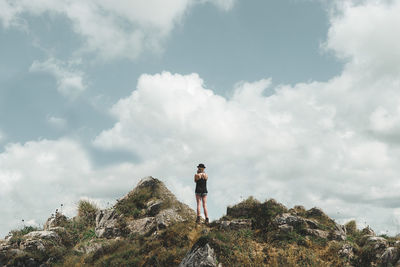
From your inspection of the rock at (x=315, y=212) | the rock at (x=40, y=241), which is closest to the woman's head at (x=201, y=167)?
the rock at (x=315, y=212)

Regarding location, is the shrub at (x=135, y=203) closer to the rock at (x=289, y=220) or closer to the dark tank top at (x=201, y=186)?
the dark tank top at (x=201, y=186)

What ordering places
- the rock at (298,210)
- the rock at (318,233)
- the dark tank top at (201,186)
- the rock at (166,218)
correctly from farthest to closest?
1. the rock at (166,218)
2. the rock at (298,210)
3. the dark tank top at (201,186)
4. the rock at (318,233)

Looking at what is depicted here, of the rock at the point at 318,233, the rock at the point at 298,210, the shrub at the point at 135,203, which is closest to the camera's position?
the rock at the point at 318,233

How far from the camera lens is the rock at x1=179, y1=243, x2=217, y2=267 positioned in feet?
37.2

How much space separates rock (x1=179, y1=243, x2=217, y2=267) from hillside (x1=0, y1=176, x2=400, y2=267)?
1.6 inches

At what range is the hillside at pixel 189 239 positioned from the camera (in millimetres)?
12922

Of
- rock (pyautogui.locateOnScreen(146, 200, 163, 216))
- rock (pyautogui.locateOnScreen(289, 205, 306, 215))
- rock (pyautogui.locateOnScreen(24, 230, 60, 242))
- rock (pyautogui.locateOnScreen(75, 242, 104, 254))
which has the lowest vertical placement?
rock (pyautogui.locateOnScreen(75, 242, 104, 254))

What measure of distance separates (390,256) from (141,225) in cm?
1535

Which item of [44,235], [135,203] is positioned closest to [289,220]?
[135,203]

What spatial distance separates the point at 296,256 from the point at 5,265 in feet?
63.0

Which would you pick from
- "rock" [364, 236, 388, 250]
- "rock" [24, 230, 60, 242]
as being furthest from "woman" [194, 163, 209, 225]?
"rock" [24, 230, 60, 242]

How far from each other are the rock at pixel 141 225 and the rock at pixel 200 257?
9.25 meters

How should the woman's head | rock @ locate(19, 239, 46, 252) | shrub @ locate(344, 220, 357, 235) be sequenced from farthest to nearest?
shrub @ locate(344, 220, 357, 235) < rock @ locate(19, 239, 46, 252) < the woman's head

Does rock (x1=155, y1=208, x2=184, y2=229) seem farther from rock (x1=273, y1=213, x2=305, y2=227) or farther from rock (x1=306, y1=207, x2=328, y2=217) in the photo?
rock (x1=306, y1=207, x2=328, y2=217)
